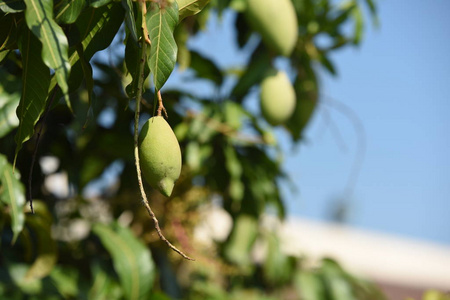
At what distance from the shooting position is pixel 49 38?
1.44ft

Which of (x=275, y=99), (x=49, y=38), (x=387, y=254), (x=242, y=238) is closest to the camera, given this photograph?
(x=49, y=38)

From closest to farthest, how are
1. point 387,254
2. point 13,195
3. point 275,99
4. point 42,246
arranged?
point 13,195, point 42,246, point 275,99, point 387,254

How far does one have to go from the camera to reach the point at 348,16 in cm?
137

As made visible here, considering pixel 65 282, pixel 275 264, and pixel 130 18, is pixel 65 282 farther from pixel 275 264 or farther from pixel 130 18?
pixel 130 18

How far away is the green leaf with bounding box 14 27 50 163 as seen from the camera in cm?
48

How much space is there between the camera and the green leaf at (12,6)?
18.1 inches

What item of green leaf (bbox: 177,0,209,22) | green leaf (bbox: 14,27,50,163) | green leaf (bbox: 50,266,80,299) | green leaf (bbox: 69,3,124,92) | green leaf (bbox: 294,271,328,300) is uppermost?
green leaf (bbox: 177,0,209,22)

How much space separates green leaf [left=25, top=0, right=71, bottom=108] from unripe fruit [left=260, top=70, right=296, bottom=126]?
2.32 feet

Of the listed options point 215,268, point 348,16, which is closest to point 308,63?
point 348,16

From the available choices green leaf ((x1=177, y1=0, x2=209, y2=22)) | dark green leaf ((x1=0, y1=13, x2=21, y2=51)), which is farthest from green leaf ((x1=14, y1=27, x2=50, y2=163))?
green leaf ((x1=177, y1=0, x2=209, y2=22))

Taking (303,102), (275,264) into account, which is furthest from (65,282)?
(303,102)

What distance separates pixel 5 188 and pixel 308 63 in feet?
2.61

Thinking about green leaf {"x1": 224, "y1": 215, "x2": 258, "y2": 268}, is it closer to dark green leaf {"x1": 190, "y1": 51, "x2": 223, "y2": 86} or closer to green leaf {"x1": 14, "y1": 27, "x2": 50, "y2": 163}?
dark green leaf {"x1": 190, "y1": 51, "x2": 223, "y2": 86}

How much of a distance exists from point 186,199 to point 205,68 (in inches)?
10.6
